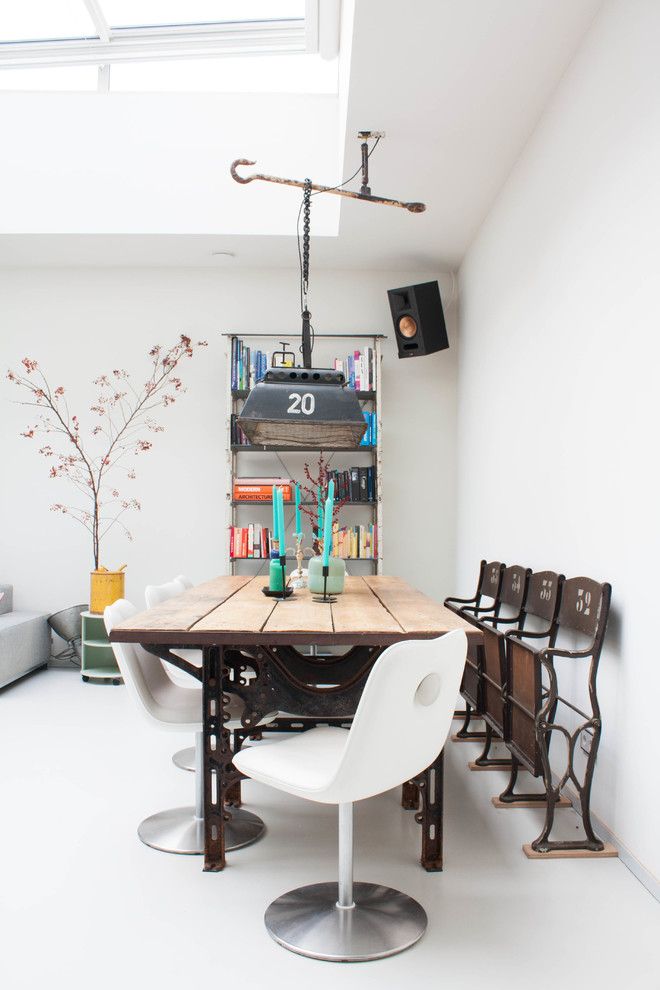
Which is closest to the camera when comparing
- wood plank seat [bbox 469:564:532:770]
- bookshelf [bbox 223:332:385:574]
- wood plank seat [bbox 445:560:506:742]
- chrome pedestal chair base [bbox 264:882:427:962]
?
chrome pedestal chair base [bbox 264:882:427:962]

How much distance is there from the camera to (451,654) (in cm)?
205

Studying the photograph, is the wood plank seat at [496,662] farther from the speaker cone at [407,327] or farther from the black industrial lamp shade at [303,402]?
the speaker cone at [407,327]

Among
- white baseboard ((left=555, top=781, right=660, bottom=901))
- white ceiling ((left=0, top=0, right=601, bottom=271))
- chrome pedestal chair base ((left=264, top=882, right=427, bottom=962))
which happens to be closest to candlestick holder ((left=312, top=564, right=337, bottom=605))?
chrome pedestal chair base ((left=264, top=882, right=427, bottom=962))

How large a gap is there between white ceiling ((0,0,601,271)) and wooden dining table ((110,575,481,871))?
7.68ft

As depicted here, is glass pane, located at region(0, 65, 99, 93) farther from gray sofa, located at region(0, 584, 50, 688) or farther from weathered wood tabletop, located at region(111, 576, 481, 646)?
weathered wood tabletop, located at region(111, 576, 481, 646)

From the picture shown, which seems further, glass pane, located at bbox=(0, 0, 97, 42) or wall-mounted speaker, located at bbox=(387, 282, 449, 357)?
wall-mounted speaker, located at bbox=(387, 282, 449, 357)

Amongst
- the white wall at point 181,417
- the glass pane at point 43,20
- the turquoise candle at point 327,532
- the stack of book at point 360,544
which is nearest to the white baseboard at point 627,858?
the turquoise candle at point 327,532

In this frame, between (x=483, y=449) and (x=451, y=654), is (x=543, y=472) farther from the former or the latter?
(x=451, y=654)

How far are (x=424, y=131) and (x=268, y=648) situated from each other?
9.27 ft

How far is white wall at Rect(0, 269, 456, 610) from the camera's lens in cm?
617

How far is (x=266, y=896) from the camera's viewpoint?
241 cm

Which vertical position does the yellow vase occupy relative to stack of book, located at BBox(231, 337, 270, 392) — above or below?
below

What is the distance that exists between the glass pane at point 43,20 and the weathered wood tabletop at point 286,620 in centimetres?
371

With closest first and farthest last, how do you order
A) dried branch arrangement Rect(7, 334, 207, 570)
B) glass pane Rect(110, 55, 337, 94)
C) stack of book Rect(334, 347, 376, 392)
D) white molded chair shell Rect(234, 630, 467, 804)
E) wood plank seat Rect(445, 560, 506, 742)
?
A: white molded chair shell Rect(234, 630, 467, 804), wood plank seat Rect(445, 560, 506, 742), glass pane Rect(110, 55, 337, 94), stack of book Rect(334, 347, 376, 392), dried branch arrangement Rect(7, 334, 207, 570)
